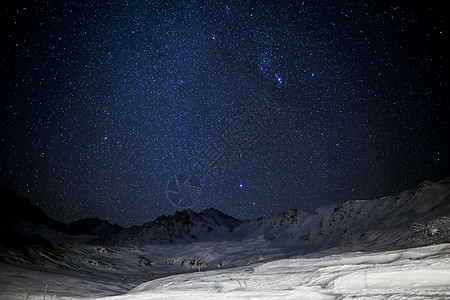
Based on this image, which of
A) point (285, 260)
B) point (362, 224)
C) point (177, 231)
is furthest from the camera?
point (177, 231)

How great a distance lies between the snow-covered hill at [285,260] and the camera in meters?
5.62

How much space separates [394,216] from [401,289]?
46667 mm

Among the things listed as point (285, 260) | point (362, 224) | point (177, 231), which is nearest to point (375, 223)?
point (362, 224)

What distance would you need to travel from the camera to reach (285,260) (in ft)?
37.5

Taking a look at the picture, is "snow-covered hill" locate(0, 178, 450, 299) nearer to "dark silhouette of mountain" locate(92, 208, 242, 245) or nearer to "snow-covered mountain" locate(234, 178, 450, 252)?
"snow-covered mountain" locate(234, 178, 450, 252)

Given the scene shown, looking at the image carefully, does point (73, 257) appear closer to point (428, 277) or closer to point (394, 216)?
point (428, 277)

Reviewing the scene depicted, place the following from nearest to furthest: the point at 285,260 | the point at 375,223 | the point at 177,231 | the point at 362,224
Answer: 1. the point at 285,260
2. the point at 375,223
3. the point at 362,224
4. the point at 177,231

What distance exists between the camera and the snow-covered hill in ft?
18.4

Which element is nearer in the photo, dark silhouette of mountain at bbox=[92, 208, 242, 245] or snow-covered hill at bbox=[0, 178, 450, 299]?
snow-covered hill at bbox=[0, 178, 450, 299]

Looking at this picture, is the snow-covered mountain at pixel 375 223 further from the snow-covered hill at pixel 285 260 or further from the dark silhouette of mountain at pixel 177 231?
the dark silhouette of mountain at pixel 177 231

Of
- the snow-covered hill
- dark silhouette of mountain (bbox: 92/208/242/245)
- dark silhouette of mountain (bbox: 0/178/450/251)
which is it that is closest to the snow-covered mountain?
dark silhouette of mountain (bbox: 0/178/450/251)

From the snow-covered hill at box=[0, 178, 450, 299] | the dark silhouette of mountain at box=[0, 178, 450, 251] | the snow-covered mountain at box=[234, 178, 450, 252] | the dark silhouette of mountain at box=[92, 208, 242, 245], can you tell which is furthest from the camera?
the dark silhouette of mountain at box=[92, 208, 242, 245]

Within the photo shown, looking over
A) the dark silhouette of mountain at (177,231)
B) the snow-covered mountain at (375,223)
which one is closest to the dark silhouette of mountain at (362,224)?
the snow-covered mountain at (375,223)

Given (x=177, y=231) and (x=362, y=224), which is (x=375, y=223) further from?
(x=177, y=231)
